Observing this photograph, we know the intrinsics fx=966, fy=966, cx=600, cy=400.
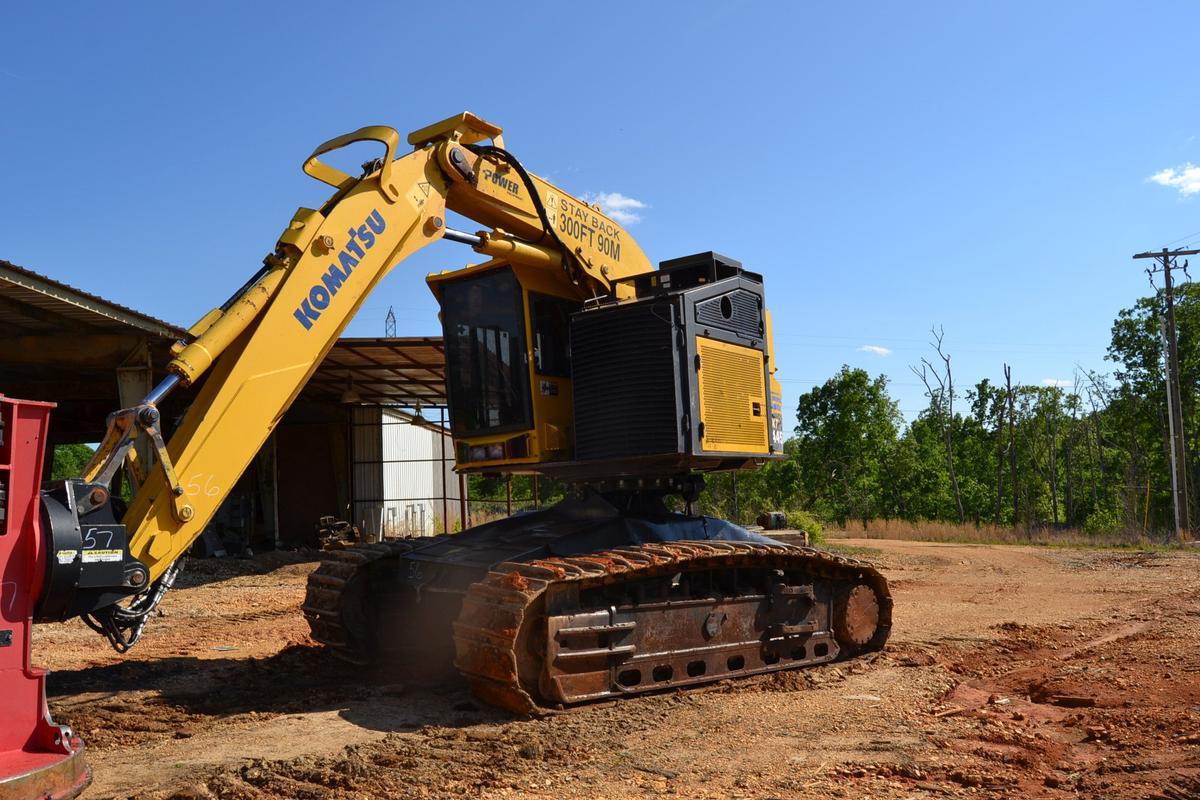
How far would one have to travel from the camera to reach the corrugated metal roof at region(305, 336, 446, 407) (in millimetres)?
18203

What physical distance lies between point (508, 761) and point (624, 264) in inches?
185

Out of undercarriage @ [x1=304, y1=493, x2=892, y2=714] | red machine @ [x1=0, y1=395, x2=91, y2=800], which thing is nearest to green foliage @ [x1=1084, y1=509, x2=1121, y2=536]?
undercarriage @ [x1=304, y1=493, x2=892, y2=714]

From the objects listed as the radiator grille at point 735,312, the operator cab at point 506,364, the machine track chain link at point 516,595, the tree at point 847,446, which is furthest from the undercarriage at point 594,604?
the tree at point 847,446

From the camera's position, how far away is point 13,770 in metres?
3.88

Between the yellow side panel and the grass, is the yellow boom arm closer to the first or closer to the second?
the yellow side panel

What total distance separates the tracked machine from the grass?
20023mm

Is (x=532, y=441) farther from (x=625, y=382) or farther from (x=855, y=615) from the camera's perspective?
(x=855, y=615)

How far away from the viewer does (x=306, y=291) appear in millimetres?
6070

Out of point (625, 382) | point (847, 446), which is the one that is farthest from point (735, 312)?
point (847, 446)

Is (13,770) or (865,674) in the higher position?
(13,770)

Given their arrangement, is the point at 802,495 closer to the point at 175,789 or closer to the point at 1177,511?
the point at 1177,511

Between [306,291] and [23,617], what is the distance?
2.56 meters

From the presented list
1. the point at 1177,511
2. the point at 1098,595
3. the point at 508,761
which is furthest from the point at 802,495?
the point at 508,761

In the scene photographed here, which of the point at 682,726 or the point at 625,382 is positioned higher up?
the point at 625,382
